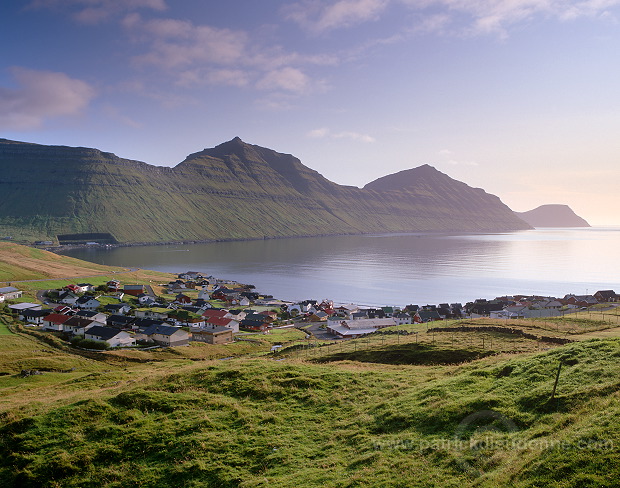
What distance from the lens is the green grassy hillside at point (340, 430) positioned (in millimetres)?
14539

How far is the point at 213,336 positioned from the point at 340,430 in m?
66.2

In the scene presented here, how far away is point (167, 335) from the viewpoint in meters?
78.3

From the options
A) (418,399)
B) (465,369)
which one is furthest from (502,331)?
(418,399)

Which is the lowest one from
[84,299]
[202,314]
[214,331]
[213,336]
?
[213,336]

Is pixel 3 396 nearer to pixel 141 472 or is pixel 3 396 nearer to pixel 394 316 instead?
pixel 141 472

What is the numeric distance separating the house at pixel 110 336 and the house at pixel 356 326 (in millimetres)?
44621

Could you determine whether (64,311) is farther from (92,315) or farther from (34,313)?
(92,315)

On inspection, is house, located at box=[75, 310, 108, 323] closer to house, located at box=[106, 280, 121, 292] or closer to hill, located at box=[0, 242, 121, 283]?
house, located at box=[106, 280, 121, 292]

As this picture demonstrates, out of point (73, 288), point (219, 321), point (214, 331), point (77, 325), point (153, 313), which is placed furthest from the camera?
point (73, 288)

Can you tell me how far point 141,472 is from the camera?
18.4 metres

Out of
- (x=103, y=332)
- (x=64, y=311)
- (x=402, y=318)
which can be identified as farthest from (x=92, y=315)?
(x=402, y=318)

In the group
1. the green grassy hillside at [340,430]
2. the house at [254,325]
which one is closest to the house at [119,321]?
the house at [254,325]

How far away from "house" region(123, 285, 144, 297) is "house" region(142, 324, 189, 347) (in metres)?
56.7

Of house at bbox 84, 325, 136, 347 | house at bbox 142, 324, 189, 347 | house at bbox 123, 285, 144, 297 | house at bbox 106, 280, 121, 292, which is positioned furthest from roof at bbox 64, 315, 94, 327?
house at bbox 106, 280, 121, 292
